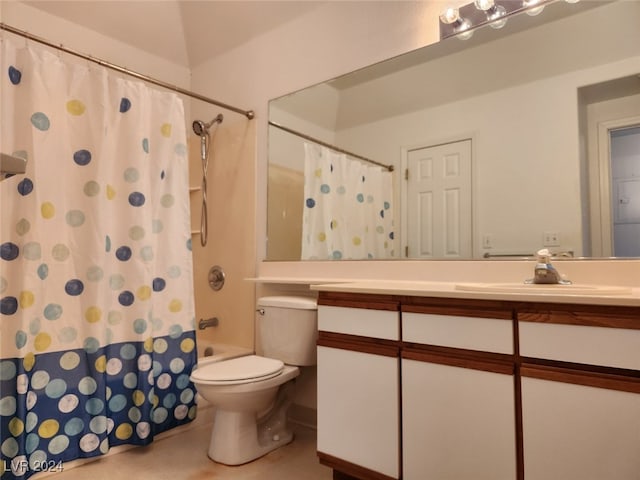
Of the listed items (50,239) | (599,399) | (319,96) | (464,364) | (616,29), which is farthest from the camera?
(319,96)

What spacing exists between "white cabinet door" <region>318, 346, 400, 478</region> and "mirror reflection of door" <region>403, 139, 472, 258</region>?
0.66m

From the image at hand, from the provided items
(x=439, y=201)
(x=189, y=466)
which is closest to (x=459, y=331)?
(x=439, y=201)

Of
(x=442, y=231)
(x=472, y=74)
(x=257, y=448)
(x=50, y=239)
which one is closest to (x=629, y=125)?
(x=472, y=74)

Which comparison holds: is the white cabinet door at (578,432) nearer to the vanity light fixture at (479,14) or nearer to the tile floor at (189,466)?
the tile floor at (189,466)

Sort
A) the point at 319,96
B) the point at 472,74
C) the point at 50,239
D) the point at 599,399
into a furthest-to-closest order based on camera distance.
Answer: the point at 319,96
the point at 472,74
the point at 50,239
the point at 599,399

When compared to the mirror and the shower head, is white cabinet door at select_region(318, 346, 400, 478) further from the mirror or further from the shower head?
the shower head

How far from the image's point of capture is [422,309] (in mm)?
1458

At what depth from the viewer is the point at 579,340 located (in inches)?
45.8

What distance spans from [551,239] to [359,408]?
3.42 ft

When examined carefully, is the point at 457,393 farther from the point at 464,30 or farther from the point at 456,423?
the point at 464,30

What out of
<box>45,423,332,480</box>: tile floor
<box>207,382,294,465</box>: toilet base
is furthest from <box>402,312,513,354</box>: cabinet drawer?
<box>207,382,294,465</box>: toilet base

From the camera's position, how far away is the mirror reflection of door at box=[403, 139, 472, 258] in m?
1.89

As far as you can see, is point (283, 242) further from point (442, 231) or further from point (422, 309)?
point (422, 309)

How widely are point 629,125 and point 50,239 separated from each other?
2.43 meters
